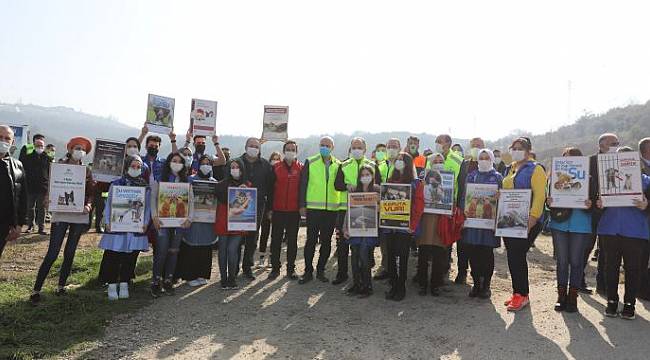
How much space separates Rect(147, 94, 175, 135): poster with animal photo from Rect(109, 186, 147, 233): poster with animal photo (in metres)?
1.96

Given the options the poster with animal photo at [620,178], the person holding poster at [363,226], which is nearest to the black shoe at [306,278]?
the person holding poster at [363,226]

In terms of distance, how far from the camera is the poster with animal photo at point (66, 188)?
6215 mm

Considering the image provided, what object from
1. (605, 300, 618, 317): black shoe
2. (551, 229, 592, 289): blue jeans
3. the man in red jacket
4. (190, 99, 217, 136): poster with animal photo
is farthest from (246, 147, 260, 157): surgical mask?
(605, 300, 618, 317): black shoe

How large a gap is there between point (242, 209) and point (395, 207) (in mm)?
2544

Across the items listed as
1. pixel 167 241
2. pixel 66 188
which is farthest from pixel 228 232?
pixel 66 188

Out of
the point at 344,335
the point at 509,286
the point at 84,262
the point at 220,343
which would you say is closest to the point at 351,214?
the point at 344,335

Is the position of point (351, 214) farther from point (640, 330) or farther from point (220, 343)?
point (640, 330)

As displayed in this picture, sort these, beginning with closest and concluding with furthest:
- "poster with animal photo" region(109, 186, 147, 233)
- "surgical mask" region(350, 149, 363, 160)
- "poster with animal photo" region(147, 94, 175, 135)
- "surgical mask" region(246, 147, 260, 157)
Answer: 1. "poster with animal photo" region(109, 186, 147, 233)
2. "surgical mask" region(350, 149, 363, 160)
3. "surgical mask" region(246, 147, 260, 157)
4. "poster with animal photo" region(147, 94, 175, 135)

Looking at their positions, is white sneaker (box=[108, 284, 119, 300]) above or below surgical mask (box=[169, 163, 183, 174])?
below

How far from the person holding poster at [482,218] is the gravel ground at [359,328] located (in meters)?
0.39

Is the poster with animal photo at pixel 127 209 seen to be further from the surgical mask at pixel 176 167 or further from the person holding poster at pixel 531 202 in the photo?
the person holding poster at pixel 531 202

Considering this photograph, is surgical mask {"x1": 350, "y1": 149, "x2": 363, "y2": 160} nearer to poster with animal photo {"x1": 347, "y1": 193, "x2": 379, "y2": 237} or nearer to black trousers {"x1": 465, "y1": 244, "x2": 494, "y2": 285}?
poster with animal photo {"x1": 347, "y1": 193, "x2": 379, "y2": 237}

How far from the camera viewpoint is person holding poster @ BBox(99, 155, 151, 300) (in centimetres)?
646

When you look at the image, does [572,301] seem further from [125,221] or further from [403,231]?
[125,221]
